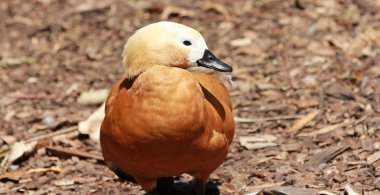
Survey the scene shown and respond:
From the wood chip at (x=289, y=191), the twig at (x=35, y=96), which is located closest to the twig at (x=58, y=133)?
the twig at (x=35, y=96)

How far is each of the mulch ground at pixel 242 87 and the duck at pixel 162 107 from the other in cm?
76

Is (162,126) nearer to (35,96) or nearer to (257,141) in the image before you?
(257,141)

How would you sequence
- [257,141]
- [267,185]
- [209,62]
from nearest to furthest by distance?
[209,62]
[267,185]
[257,141]

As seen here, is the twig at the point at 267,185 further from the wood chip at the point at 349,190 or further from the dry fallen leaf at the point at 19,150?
the dry fallen leaf at the point at 19,150

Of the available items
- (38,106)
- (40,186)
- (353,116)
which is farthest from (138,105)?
(38,106)

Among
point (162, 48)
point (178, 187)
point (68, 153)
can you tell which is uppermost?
point (162, 48)

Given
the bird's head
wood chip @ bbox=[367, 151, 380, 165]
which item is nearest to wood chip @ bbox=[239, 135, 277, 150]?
wood chip @ bbox=[367, 151, 380, 165]

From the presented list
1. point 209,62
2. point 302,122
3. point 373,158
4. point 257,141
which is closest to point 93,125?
point 257,141

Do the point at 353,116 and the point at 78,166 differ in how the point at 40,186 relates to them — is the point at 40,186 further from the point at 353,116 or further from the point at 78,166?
the point at 353,116

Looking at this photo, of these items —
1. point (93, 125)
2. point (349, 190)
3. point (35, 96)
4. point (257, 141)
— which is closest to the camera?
point (349, 190)

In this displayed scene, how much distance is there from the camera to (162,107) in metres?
3.58

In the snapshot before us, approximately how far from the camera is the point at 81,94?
607 centimetres

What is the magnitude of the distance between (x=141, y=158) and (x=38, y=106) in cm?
245

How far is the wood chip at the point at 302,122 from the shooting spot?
5145 mm
